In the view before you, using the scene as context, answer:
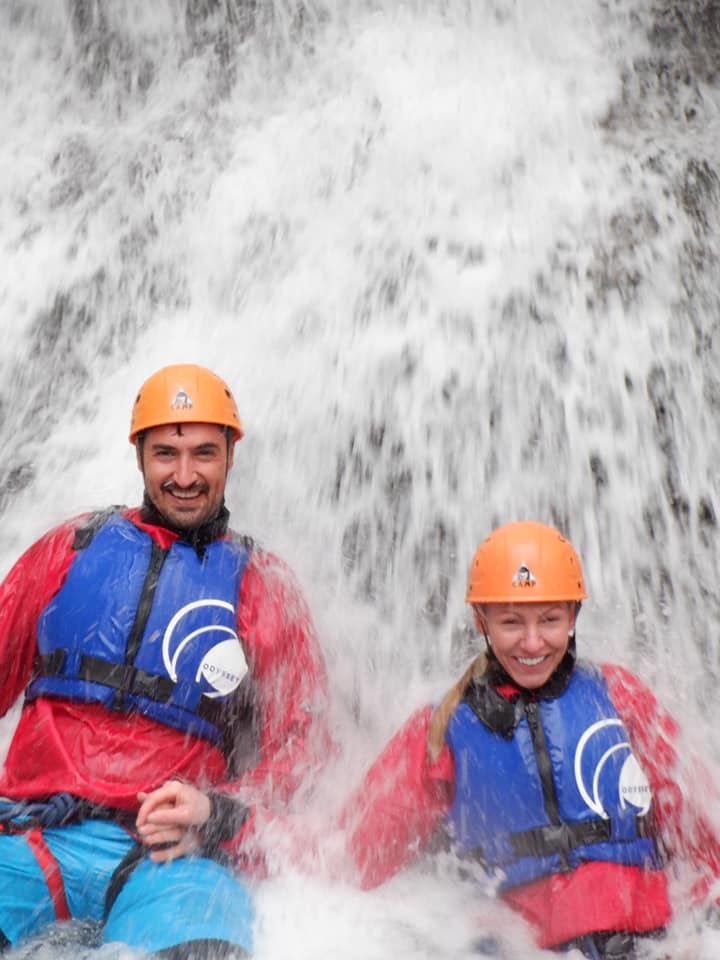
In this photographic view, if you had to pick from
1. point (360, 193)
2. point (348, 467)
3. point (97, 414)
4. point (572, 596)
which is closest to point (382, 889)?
point (572, 596)

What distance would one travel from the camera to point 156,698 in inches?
141

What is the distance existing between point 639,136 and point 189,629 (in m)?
4.11

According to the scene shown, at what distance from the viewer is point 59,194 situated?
7.04m

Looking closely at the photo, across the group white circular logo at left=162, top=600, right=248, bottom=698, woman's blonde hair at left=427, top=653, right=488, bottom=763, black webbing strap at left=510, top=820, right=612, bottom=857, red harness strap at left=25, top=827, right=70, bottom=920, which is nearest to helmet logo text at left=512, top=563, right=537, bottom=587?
woman's blonde hair at left=427, top=653, right=488, bottom=763

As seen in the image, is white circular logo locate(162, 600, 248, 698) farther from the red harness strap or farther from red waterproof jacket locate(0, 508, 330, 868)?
the red harness strap

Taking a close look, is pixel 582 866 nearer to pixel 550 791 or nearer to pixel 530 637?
pixel 550 791

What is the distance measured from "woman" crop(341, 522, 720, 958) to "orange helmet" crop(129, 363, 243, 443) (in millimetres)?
1139

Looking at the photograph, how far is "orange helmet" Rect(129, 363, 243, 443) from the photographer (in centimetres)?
394

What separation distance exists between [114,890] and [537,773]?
134cm

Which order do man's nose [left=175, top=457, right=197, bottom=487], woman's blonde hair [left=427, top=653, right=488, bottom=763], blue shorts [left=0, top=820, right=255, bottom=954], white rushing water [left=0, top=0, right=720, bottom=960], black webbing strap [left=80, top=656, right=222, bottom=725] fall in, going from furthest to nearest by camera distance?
white rushing water [left=0, top=0, right=720, bottom=960] → man's nose [left=175, top=457, right=197, bottom=487] → black webbing strap [left=80, top=656, right=222, bottom=725] → woman's blonde hair [left=427, top=653, right=488, bottom=763] → blue shorts [left=0, top=820, right=255, bottom=954]

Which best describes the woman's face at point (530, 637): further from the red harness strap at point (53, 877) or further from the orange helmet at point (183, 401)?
the red harness strap at point (53, 877)

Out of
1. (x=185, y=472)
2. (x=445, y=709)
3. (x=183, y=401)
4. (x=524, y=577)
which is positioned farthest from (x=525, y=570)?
(x=183, y=401)

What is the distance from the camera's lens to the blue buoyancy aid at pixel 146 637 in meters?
3.60

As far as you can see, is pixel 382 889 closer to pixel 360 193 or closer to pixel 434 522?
pixel 434 522
